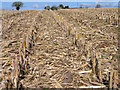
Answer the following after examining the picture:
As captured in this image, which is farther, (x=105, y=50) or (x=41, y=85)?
(x=105, y=50)

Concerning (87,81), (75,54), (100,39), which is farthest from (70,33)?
(87,81)

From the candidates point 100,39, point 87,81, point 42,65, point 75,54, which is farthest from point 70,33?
point 87,81

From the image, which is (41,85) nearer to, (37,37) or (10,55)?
(10,55)

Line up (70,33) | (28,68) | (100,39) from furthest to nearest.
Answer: (70,33) → (100,39) → (28,68)

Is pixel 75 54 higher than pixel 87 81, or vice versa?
pixel 75 54

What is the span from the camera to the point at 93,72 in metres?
3.46

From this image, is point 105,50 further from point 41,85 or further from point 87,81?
point 41,85

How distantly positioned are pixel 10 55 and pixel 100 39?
3522 millimetres

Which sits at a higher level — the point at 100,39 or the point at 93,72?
the point at 100,39

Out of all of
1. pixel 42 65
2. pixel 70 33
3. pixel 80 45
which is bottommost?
pixel 42 65

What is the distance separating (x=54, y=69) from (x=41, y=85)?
707 millimetres

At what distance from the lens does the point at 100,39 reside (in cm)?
579

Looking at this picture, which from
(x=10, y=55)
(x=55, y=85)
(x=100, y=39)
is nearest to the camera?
(x=55, y=85)

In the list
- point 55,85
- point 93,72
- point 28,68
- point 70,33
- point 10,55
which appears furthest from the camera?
point 70,33
